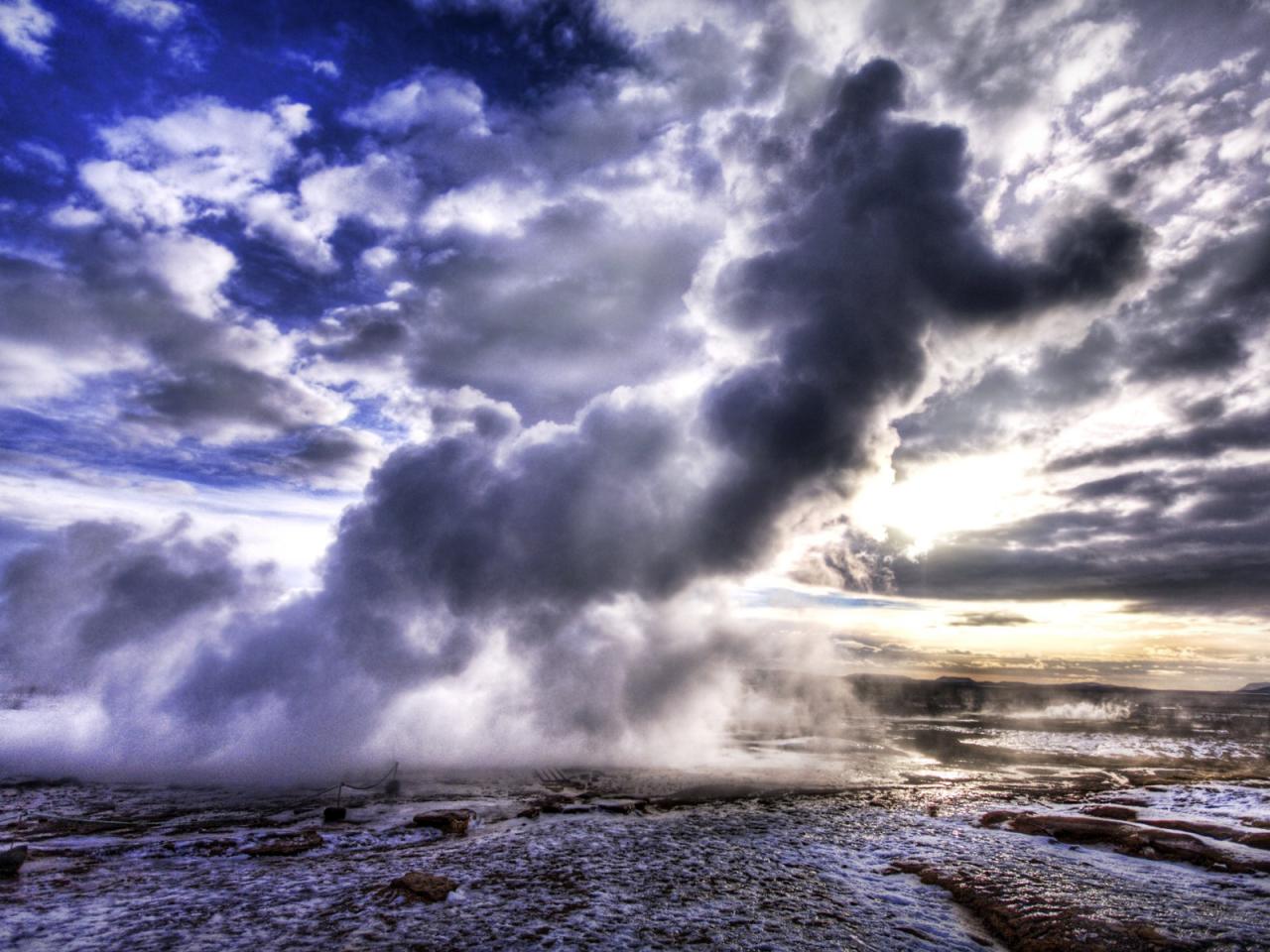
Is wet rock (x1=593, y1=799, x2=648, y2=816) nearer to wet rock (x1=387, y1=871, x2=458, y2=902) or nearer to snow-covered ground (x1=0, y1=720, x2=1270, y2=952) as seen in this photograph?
snow-covered ground (x1=0, y1=720, x2=1270, y2=952)

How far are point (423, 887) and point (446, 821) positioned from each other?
7.34 metres

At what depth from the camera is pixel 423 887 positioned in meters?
14.9

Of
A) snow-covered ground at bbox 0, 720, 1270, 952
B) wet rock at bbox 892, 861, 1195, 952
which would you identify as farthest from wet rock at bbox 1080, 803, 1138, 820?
wet rock at bbox 892, 861, 1195, 952

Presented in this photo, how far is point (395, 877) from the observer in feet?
51.9

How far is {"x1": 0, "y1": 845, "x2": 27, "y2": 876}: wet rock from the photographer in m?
15.7

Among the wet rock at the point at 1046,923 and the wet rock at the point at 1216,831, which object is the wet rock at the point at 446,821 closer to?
the wet rock at the point at 1046,923

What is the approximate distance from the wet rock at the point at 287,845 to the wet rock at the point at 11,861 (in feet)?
17.5

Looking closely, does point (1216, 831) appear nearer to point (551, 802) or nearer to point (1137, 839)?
point (1137, 839)

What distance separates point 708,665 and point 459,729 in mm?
20847

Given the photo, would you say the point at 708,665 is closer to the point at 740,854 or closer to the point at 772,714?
the point at 772,714

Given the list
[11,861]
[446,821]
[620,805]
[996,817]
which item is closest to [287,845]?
[446,821]

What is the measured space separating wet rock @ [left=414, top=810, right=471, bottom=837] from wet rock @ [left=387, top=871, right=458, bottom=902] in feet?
19.3

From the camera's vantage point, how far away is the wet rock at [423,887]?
14.6m

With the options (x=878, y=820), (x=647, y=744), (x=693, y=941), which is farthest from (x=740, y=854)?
(x=647, y=744)
